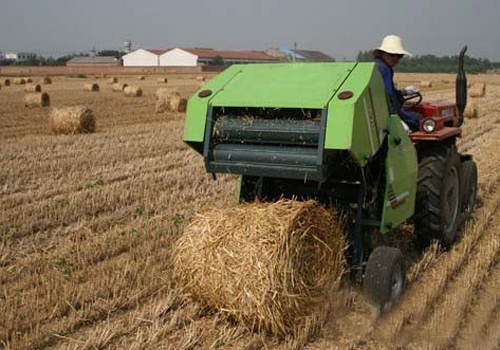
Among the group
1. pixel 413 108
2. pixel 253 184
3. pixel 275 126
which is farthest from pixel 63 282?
pixel 413 108

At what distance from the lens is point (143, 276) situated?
4.63m

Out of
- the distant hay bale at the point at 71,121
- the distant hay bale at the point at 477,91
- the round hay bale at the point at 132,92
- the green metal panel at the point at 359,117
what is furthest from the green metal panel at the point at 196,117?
the distant hay bale at the point at 477,91

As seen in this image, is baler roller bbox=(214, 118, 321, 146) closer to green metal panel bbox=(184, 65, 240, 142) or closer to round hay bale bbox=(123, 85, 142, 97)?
green metal panel bbox=(184, 65, 240, 142)

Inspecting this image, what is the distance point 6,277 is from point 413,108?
3.64m

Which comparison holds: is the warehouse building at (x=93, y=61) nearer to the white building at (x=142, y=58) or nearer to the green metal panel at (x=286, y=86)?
the white building at (x=142, y=58)

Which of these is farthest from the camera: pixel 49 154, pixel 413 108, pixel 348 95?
pixel 49 154

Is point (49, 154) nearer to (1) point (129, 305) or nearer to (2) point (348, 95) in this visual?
(1) point (129, 305)

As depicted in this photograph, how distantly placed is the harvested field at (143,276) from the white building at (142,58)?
87.9 meters

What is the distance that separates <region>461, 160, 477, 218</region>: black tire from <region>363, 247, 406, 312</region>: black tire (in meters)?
2.35

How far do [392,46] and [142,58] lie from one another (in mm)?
93847

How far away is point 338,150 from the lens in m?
3.82

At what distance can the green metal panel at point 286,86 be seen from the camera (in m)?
3.90

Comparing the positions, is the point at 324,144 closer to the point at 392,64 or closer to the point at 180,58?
the point at 392,64

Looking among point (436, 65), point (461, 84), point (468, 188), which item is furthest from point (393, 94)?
point (436, 65)
